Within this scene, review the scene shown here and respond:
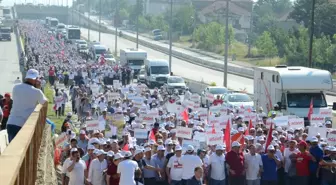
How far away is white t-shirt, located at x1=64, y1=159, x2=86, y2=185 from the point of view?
14.1m

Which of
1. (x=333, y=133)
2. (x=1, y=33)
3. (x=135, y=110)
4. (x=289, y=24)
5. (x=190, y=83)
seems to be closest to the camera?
(x=333, y=133)

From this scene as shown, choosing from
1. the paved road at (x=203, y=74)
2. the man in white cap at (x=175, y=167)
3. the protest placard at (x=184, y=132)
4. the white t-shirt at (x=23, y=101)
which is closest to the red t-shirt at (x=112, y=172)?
the man in white cap at (x=175, y=167)

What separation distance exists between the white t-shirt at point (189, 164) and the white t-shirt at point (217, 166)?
866 millimetres

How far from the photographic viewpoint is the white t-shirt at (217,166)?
15.6 m

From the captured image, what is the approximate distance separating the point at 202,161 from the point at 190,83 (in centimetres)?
3922

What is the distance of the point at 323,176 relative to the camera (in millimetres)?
15883

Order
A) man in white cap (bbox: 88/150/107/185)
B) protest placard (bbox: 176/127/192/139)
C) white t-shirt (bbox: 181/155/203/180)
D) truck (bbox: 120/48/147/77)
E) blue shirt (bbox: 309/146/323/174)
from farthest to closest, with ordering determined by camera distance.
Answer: truck (bbox: 120/48/147/77) < protest placard (bbox: 176/127/192/139) < blue shirt (bbox: 309/146/323/174) < white t-shirt (bbox: 181/155/203/180) < man in white cap (bbox: 88/150/107/185)

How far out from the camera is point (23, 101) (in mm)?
10695

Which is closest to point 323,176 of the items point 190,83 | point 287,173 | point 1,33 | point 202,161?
point 287,173

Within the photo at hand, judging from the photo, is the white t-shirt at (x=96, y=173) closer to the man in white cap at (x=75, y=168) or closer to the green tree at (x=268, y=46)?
the man in white cap at (x=75, y=168)

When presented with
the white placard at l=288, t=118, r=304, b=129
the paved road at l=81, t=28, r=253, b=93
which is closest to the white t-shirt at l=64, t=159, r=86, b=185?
the white placard at l=288, t=118, r=304, b=129

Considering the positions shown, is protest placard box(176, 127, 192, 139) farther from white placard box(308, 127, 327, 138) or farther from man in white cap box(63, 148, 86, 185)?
man in white cap box(63, 148, 86, 185)

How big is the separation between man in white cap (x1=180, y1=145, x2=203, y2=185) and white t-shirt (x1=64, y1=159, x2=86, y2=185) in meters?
1.77

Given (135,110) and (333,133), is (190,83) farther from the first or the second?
(333,133)
